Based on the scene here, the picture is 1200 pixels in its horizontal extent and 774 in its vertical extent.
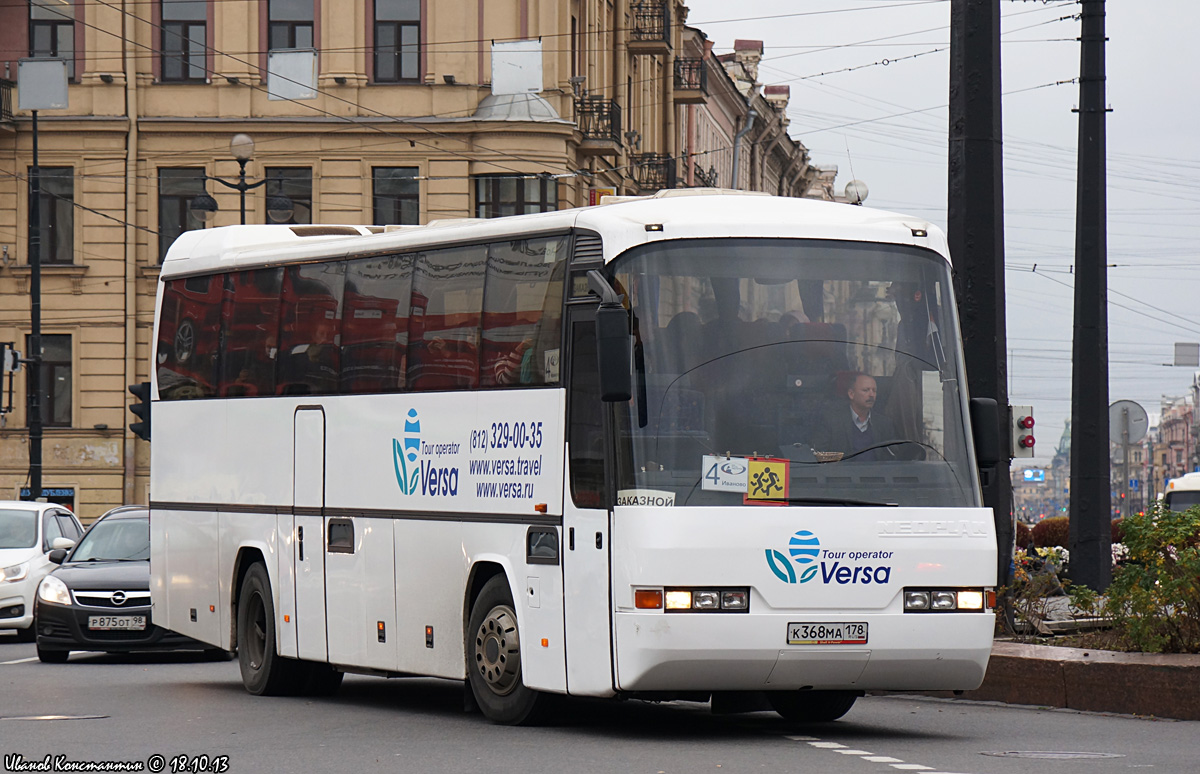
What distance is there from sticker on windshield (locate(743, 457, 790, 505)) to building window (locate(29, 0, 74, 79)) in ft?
121

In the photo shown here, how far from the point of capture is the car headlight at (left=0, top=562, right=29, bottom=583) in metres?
23.3

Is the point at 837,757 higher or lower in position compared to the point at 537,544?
lower

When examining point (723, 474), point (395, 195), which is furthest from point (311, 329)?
point (395, 195)

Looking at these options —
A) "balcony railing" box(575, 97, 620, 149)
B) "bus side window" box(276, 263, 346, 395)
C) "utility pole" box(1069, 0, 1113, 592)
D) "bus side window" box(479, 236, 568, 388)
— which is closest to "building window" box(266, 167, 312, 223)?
"balcony railing" box(575, 97, 620, 149)

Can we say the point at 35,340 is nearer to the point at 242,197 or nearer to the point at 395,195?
the point at 242,197

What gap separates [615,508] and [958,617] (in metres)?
1.99

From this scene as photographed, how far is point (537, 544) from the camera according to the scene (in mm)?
12344

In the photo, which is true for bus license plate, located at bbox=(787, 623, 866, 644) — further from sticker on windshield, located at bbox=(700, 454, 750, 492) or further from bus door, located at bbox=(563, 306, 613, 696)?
bus door, located at bbox=(563, 306, 613, 696)

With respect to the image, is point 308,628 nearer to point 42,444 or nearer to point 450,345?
point 450,345

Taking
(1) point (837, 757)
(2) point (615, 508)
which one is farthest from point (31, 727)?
(1) point (837, 757)

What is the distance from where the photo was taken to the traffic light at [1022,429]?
1659 cm

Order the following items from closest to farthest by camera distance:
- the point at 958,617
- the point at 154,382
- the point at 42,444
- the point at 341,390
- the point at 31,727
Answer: the point at 958,617 < the point at 31,727 < the point at 341,390 < the point at 154,382 < the point at 42,444

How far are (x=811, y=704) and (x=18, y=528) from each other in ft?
45.0

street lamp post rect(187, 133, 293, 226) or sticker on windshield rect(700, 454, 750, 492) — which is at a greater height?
street lamp post rect(187, 133, 293, 226)
